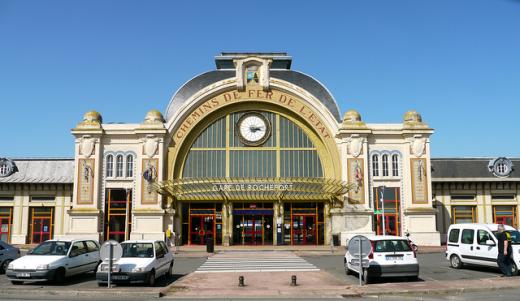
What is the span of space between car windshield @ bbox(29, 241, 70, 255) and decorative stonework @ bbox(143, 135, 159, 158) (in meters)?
20.6

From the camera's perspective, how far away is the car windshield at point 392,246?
59.6 feet

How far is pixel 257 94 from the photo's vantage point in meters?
41.4

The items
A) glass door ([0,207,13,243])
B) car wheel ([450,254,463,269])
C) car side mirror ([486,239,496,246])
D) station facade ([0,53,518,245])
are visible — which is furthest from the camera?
glass door ([0,207,13,243])

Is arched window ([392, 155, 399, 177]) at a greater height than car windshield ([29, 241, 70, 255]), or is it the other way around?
arched window ([392, 155, 399, 177])

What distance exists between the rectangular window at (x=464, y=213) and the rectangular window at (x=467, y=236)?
21153 millimetres

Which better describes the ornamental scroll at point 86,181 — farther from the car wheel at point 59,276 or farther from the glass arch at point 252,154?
the car wheel at point 59,276

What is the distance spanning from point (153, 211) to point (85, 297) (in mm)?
23237

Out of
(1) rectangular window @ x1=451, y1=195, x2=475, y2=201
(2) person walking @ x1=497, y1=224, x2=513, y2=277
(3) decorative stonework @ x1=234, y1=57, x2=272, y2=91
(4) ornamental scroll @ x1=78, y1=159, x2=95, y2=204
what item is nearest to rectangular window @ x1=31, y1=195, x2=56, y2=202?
(4) ornamental scroll @ x1=78, y1=159, x2=95, y2=204

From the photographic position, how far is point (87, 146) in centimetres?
3997

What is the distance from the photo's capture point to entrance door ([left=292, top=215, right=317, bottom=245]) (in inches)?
1587

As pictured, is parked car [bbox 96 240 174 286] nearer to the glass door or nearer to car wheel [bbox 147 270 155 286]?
car wheel [bbox 147 270 155 286]

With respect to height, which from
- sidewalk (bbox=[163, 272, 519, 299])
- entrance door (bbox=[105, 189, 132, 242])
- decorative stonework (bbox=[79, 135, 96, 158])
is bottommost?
sidewalk (bbox=[163, 272, 519, 299])

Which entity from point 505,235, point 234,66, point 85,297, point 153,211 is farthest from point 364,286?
point 234,66

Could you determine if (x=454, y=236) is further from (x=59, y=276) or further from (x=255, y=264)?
(x=59, y=276)
